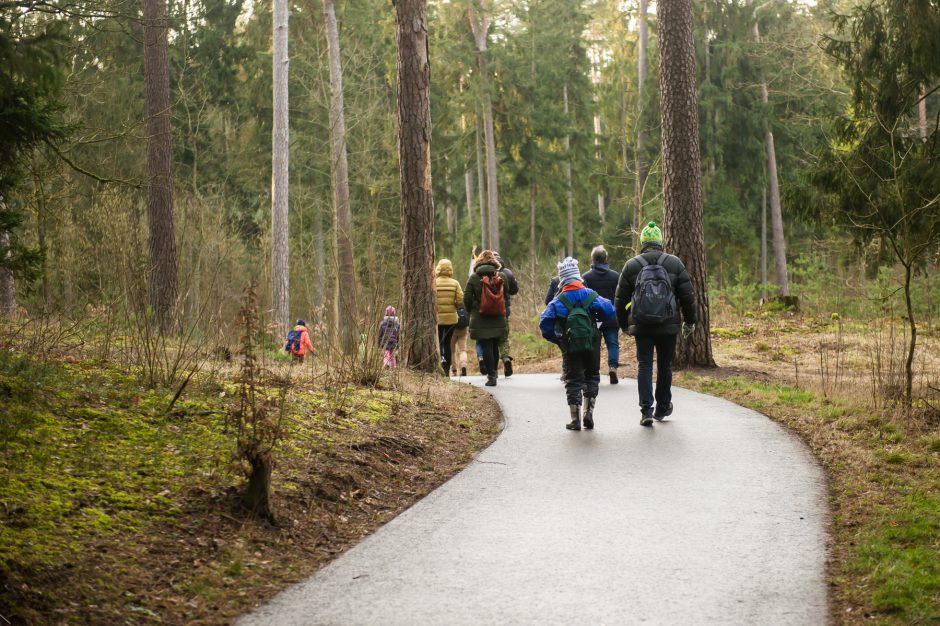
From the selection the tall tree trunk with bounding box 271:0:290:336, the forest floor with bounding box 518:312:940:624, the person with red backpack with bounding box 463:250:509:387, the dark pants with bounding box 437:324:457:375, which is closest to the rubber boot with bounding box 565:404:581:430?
the forest floor with bounding box 518:312:940:624

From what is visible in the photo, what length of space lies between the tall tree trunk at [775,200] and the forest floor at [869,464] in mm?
19863

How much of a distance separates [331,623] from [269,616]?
1.14 feet

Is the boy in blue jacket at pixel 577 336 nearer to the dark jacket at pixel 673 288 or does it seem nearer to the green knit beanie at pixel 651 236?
the dark jacket at pixel 673 288

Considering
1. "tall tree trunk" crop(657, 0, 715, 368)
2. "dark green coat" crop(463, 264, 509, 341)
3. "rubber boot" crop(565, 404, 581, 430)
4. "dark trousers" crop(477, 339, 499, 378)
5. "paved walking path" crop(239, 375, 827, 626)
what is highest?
"tall tree trunk" crop(657, 0, 715, 368)

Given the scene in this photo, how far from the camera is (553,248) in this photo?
5022 centimetres

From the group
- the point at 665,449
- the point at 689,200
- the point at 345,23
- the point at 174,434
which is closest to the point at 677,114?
the point at 689,200

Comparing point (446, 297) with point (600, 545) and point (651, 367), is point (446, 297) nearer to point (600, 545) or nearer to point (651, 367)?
point (651, 367)

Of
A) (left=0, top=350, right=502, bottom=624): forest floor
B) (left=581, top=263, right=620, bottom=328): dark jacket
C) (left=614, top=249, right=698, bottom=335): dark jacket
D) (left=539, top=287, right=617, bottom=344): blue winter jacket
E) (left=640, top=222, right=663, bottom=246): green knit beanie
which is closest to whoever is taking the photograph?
(left=0, top=350, right=502, bottom=624): forest floor

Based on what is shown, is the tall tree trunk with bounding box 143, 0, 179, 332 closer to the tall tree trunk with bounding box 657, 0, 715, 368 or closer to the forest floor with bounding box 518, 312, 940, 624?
the forest floor with bounding box 518, 312, 940, 624

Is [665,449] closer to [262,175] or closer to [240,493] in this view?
[240,493]

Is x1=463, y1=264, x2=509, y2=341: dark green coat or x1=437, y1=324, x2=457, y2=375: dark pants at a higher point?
x1=463, y1=264, x2=509, y2=341: dark green coat

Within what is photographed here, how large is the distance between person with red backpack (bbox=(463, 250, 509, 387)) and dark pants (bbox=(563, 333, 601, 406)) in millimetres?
4892

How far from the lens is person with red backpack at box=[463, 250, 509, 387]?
15.7 metres

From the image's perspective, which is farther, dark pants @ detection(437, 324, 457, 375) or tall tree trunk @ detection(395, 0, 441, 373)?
dark pants @ detection(437, 324, 457, 375)
